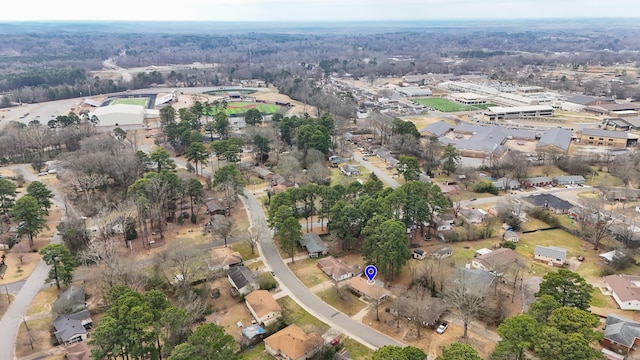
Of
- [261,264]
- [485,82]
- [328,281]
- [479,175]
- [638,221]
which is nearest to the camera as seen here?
[328,281]

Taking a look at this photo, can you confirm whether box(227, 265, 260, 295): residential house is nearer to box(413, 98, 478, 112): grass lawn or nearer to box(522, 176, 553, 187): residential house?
box(522, 176, 553, 187): residential house

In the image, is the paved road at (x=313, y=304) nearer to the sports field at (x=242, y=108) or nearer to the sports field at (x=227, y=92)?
the sports field at (x=242, y=108)

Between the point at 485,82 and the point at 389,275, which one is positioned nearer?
the point at 389,275

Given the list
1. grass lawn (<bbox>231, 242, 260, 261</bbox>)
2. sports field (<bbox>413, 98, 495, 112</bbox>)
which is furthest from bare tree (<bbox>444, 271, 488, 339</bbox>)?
sports field (<bbox>413, 98, 495, 112</bbox>)

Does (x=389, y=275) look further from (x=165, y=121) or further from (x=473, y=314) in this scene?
(x=165, y=121)

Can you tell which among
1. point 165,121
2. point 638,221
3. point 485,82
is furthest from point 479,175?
point 485,82

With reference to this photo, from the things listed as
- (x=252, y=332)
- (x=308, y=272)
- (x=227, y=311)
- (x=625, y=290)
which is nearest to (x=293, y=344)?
(x=252, y=332)

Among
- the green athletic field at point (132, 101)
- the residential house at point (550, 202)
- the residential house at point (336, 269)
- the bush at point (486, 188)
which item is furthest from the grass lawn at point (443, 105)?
the residential house at point (336, 269)
